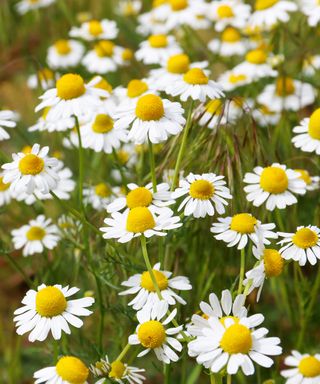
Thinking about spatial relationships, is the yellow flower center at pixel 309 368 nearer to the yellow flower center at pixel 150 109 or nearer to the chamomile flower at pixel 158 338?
the chamomile flower at pixel 158 338

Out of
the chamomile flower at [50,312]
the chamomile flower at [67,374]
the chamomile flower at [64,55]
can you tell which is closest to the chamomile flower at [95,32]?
the chamomile flower at [64,55]

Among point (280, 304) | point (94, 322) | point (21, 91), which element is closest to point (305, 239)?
point (280, 304)

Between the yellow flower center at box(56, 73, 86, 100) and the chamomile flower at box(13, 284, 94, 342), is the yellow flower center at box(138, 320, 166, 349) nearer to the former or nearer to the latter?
the chamomile flower at box(13, 284, 94, 342)

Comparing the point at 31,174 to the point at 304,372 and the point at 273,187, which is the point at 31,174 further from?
the point at 304,372

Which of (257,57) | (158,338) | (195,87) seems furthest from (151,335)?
(257,57)

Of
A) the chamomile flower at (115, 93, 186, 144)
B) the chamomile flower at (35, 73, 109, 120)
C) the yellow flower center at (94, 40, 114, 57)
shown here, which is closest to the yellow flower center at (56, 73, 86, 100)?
the chamomile flower at (35, 73, 109, 120)

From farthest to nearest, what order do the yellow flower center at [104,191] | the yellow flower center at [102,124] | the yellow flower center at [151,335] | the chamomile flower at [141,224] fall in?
1. the yellow flower center at [104,191]
2. the yellow flower center at [102,124]
3. the chamomile flower at [141,224]
4. the yellow flower center at [151,335]

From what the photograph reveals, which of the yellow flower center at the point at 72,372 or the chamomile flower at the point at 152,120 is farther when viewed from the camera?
the chamomile flower at the point at 152,120
